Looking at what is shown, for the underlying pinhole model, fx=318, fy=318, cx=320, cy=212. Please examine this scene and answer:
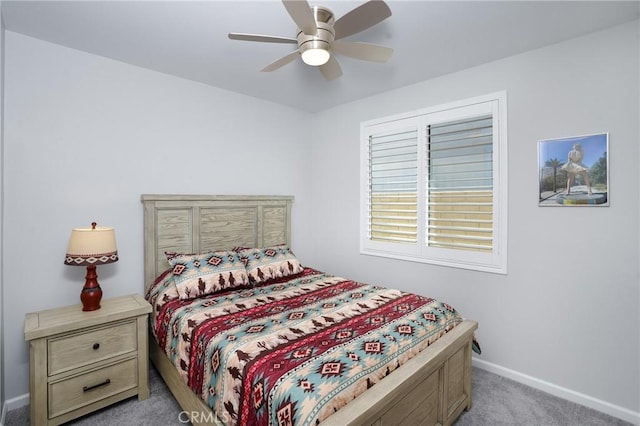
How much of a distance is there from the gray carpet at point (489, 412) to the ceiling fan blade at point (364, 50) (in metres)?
2.45

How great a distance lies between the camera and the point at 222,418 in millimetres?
1634

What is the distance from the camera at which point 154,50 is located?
98.3 inches

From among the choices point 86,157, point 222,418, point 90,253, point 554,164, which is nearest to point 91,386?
point 90,253

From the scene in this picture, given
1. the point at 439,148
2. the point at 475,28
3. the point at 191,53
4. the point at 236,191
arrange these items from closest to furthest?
1. the point at 475,28
2. the point at 191,53
3. the point at 439,148
4. the point at 236,191

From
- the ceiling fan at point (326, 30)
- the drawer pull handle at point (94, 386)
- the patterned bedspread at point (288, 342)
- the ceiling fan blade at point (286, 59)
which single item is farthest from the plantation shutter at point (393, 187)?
the drawer pull handle at point (94, 386)

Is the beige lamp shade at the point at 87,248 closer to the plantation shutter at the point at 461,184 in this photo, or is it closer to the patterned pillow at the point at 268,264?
the patterned pillow at the point at 268,264

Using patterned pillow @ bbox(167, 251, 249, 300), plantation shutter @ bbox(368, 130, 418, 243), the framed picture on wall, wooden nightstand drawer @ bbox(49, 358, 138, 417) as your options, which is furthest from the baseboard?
wooden nightstand drawer @ bbox(49, 358, 138, 417)

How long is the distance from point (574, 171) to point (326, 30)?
202 cm

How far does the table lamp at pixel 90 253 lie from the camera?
217 centimetres

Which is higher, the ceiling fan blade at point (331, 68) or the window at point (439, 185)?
the ceiling fan blade at point (331, 68)

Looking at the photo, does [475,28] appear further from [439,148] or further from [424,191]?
[424,191]

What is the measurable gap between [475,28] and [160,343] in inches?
125

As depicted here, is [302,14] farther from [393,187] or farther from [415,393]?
[393,187]

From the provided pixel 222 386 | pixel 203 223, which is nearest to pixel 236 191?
pixel 203 223
